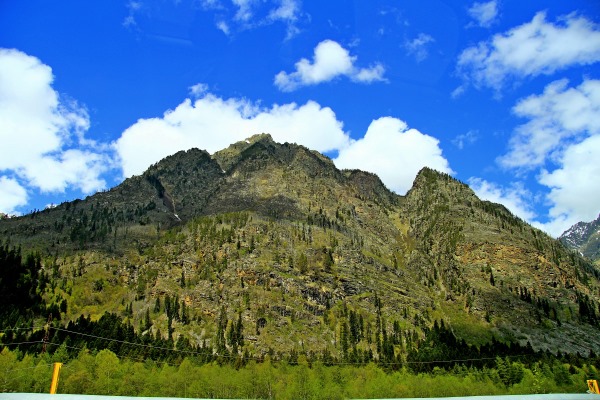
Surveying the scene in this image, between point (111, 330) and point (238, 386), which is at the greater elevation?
point (111, 330)

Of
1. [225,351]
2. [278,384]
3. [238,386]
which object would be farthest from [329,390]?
[225,351]

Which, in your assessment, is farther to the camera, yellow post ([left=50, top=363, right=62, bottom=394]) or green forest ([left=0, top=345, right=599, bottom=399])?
green forest ([left=0, top=345, right=599, bottom=399])

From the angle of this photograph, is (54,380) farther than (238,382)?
No

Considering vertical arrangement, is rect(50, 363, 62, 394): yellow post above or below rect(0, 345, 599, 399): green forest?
above

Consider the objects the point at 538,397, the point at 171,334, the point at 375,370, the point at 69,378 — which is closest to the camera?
the point at 538,397

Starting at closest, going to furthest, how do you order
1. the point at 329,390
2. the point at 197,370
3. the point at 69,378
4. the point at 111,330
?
the point at 69,378 → the point at 329,390 → the point at 197,370 → the point at 111,330

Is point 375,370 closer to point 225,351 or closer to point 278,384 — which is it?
point 278,384

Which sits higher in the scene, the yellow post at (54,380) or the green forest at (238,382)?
the yellow post at (54,380)

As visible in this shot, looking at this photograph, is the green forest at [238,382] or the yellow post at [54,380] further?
the green forest at [238,382]

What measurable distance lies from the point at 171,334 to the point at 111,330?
25.8 metres

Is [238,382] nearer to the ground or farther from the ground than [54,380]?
nearer to the ground

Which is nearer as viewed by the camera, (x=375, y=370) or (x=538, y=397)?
(x=538, y=397)

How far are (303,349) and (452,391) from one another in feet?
311

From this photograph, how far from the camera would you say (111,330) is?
18088 cm
